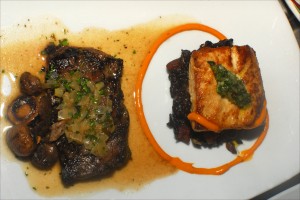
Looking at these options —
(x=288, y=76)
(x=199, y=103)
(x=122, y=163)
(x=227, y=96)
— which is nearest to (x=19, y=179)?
(x=122, y=163)

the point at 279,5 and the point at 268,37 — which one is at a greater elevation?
the point at 279,5

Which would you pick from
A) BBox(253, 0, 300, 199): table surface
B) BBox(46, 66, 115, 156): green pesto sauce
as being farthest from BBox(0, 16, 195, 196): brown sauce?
BBox(253, 0, 300, 199): table surface

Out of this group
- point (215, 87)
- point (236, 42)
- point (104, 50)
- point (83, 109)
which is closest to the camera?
point (83, 109)

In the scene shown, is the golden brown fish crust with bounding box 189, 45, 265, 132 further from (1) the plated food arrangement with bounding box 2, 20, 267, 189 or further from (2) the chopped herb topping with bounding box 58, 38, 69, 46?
(2) the chopped herb topping with bounding box 58, 38, 69, 46

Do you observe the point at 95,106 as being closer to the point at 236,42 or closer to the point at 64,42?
the point at 64,42

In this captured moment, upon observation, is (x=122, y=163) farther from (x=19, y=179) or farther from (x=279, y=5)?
(x=279, y=5)

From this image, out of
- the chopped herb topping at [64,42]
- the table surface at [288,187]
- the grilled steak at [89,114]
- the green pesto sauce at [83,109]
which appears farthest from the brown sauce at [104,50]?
the table surface at [288,187]

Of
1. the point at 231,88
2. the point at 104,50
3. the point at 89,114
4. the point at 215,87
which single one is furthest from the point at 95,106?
the point at 231,88
